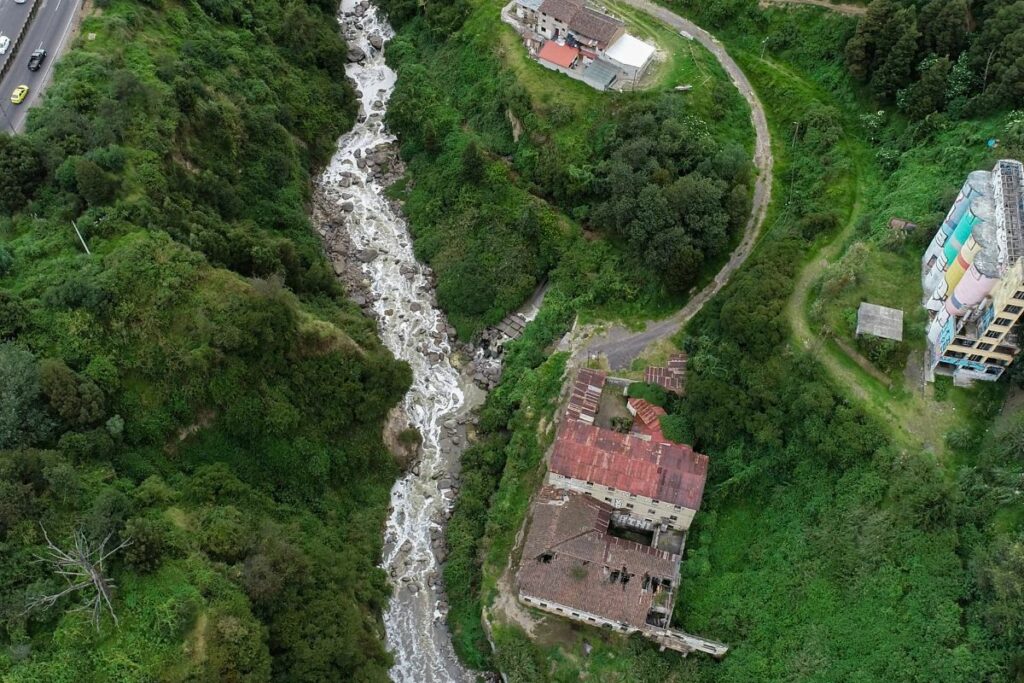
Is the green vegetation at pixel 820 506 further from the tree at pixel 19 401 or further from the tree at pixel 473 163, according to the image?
the tree at pixel 19 401

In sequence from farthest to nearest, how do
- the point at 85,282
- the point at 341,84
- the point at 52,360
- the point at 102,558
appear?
1. the point at 341,84
2. the point at 85,282
3. the point at 52,360
4. the point at 102,558

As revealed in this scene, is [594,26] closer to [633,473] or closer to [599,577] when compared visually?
[633,473]

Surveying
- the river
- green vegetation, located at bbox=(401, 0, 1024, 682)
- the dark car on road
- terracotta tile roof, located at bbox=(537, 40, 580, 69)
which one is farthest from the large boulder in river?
green vegetation, located at bbox=(401, 0, 1024, 682)

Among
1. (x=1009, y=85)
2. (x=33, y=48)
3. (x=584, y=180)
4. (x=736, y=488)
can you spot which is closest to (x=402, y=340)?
(x=584, y=180)

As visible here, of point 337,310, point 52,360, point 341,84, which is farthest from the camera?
point 341,84

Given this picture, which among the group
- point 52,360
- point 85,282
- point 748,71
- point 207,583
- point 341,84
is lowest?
point 207,583

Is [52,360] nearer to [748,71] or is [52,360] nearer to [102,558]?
[102,558]

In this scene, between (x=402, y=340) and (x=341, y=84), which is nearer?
(x=402, y=340)
